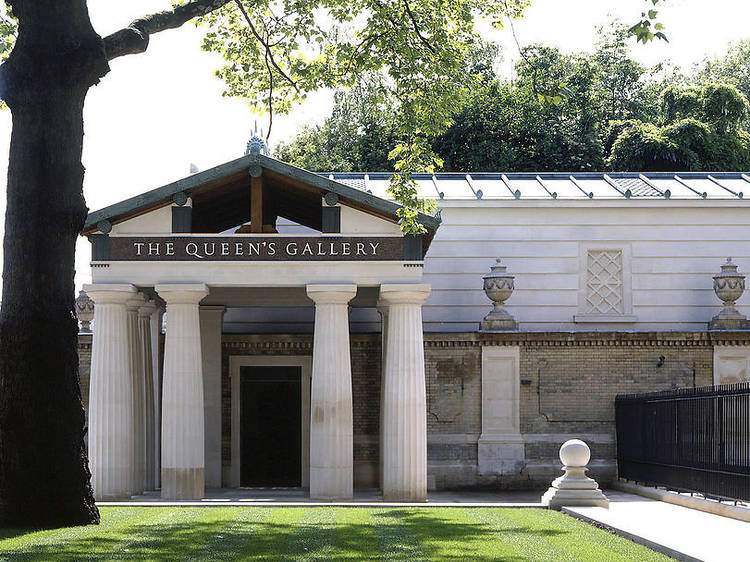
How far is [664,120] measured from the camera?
5244 cm

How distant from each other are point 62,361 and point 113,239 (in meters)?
8.32

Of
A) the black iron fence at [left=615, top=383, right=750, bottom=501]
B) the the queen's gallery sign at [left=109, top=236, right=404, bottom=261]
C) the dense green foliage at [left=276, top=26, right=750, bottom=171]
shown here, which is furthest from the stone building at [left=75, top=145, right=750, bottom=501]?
the dense green foliage at [left=276, top=26, right=750, bottom=171]

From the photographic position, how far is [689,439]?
2058 cm

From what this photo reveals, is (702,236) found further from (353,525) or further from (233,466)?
(353,525)

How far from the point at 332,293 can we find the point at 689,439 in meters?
7.84

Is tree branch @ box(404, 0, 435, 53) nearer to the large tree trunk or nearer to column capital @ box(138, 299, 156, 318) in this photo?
the large tree trunk

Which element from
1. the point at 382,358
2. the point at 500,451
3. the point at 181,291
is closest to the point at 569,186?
the point at 500,451

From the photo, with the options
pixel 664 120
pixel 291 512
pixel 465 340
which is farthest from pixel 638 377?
pixel 664 120

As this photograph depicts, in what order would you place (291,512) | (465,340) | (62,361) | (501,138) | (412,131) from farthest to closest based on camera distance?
(501,138) < (465,340) < (412,131) < (291,512) < (62,361)

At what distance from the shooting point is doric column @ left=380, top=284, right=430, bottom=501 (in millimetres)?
23016

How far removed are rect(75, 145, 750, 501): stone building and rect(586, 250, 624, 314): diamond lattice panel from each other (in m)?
0.06

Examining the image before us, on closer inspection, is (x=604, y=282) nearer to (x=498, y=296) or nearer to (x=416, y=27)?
(x=498, y=296)

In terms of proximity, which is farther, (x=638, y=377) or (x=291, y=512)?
(x=638, y=377)

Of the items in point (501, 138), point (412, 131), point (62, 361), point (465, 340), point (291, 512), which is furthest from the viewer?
point (501, 138)
